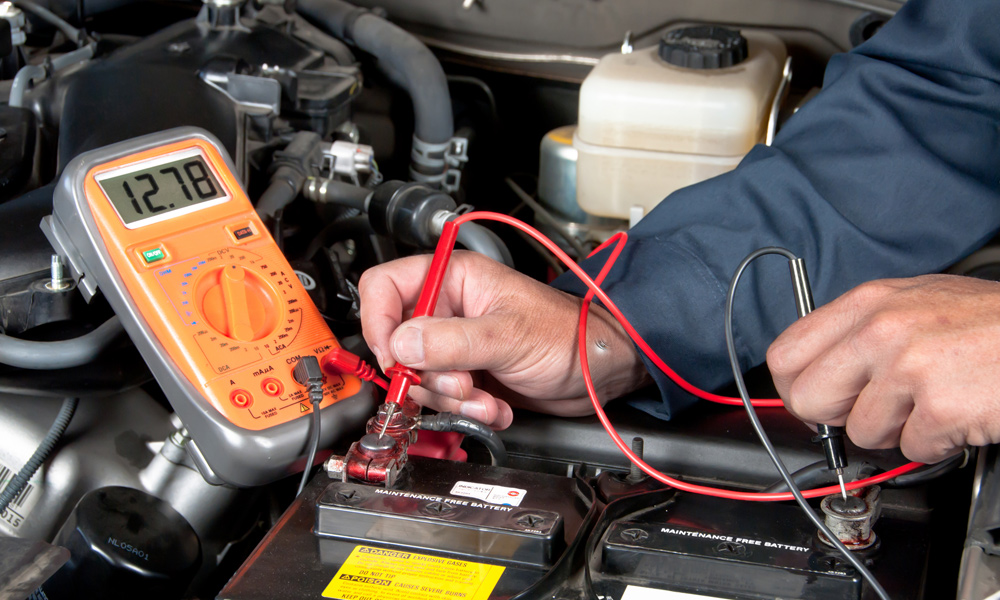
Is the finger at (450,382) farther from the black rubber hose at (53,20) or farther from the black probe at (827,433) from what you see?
the black rubber hose at (53,20)

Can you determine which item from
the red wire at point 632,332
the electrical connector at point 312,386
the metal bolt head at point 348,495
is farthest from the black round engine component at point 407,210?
the metal bolt head at point 348,495

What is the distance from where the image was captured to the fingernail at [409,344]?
647mm

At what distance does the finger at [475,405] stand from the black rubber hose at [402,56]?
0.52 meters

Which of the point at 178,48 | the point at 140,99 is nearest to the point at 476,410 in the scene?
the point at 140,99

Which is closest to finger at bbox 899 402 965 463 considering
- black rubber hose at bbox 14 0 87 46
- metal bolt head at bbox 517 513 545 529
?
metal bolt head at bbox 517 513 545 529

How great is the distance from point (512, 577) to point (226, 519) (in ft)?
1.03

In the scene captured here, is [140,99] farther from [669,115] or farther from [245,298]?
[669,115]

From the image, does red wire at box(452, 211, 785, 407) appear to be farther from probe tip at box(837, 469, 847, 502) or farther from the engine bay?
probe tip at box(837, 469, 847, 502)

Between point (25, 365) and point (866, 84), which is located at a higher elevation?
point (866, 84)

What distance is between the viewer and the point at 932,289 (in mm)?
546

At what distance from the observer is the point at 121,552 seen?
60cm

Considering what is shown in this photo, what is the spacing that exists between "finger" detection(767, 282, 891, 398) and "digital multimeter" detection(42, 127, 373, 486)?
1.06 ft

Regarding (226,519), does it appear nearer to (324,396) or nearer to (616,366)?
(324,396)

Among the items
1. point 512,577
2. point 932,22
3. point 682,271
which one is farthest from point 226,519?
point 932,22
